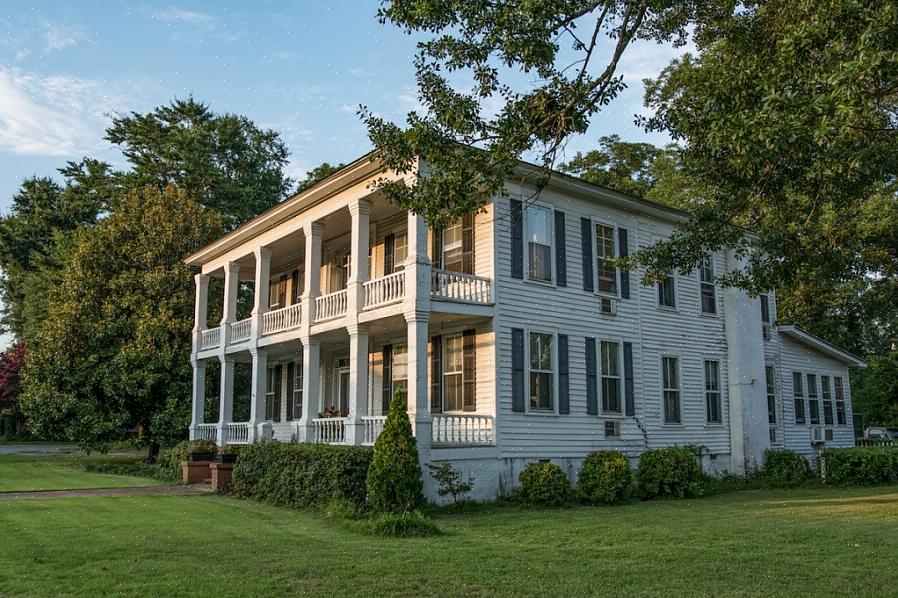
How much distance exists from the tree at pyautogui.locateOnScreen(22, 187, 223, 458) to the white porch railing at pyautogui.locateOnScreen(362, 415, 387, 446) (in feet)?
37.4

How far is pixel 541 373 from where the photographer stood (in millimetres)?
18234

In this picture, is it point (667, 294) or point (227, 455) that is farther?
point (667, 294)

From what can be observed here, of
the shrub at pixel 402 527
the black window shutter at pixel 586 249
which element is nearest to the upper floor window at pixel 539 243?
the black window shutter at pixel 586 249

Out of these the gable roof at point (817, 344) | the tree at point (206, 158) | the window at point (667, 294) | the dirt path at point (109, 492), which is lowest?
the dirt path at point (109, 492)

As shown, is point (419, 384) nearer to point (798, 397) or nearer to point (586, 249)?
point (586, 249)

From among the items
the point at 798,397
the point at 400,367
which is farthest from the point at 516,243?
the point at 798,397

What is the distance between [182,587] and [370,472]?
6.54m

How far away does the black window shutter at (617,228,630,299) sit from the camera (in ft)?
67.5

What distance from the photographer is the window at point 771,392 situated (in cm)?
2428

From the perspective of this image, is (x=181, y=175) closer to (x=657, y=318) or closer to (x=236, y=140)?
(x=236, y=140)

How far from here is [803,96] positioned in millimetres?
8273

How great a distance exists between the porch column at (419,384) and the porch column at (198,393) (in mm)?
Answer: 12166

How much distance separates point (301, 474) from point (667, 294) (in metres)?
11.3

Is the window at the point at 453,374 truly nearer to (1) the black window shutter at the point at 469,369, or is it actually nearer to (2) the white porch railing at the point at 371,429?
(1) the black window shutter at the point at 469,369
